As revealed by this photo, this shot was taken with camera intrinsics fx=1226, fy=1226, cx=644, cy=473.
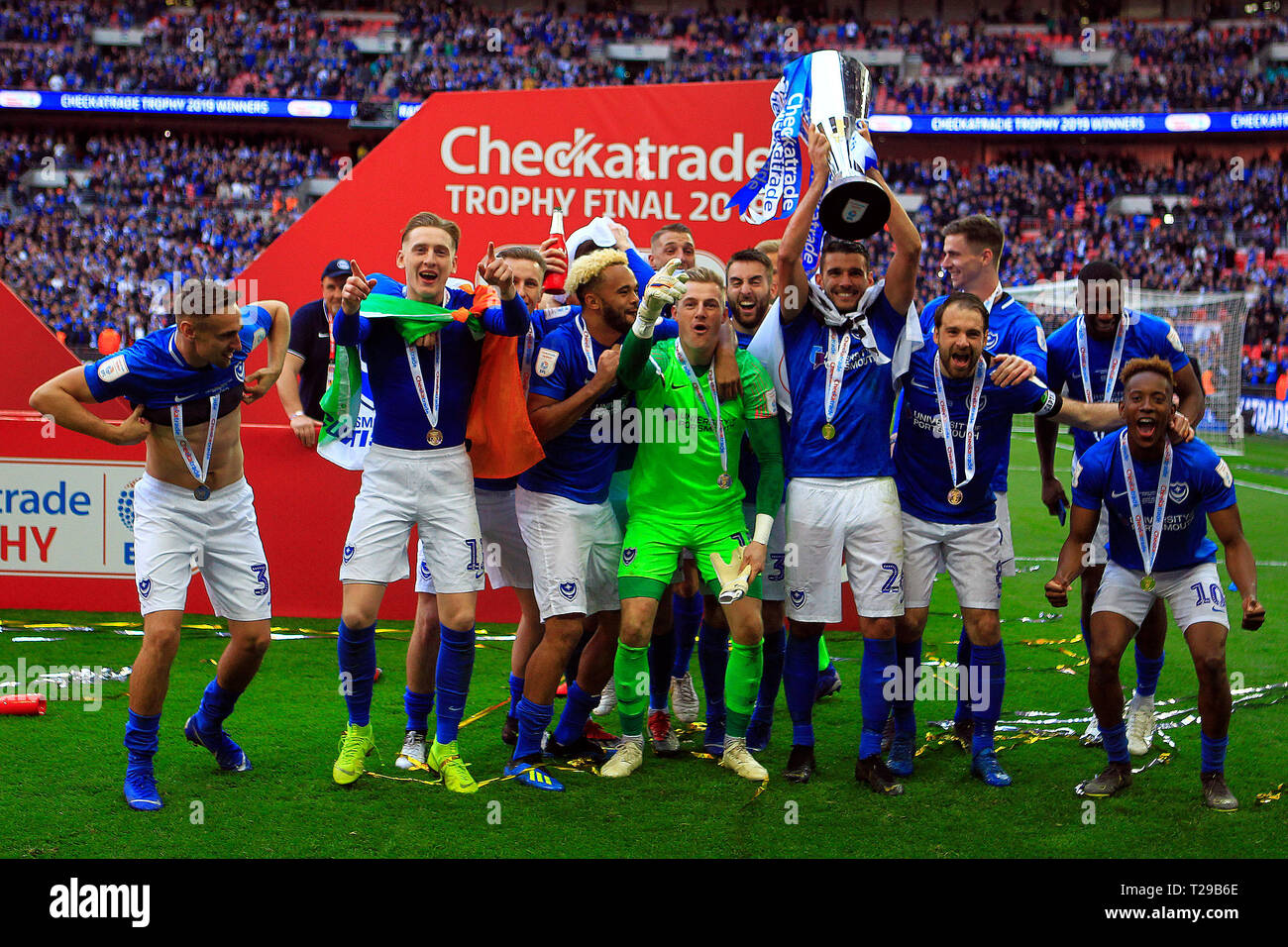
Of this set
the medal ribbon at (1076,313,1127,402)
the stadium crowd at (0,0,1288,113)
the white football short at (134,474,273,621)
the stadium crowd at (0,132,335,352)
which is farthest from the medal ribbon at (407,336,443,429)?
the stadium crowd at (0,0,1288,113)

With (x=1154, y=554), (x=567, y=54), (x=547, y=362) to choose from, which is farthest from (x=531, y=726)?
(x=567, y=54)

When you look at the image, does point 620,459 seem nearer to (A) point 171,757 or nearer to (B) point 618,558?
(B) point 618,558

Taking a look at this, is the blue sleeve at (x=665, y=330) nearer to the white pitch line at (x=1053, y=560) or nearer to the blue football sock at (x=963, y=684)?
the blue football sock at (x=963, y=684)

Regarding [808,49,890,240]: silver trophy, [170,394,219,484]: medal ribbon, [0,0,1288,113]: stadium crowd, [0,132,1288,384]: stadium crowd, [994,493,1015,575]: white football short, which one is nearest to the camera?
[808,49,890,240]: silver trophy

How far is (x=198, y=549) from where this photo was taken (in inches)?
204

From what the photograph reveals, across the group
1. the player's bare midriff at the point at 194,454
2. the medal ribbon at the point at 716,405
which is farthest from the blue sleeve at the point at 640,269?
the player's bare midriff at the point at 194,454

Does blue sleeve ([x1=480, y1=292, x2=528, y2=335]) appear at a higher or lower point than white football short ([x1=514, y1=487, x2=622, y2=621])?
higher

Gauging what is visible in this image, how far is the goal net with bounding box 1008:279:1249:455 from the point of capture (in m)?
22.4

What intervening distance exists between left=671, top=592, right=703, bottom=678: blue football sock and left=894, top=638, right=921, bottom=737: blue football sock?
3.73 ft

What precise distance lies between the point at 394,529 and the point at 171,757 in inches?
59.9

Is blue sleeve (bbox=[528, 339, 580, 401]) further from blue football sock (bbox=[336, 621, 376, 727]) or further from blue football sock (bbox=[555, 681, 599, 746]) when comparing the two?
blue football sock (bbox=[555, 681, 599, 746])

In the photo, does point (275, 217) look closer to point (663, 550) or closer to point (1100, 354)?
point (1100, 354)

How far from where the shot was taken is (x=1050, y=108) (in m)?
39.6

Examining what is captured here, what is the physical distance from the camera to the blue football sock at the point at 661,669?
5.89 m
